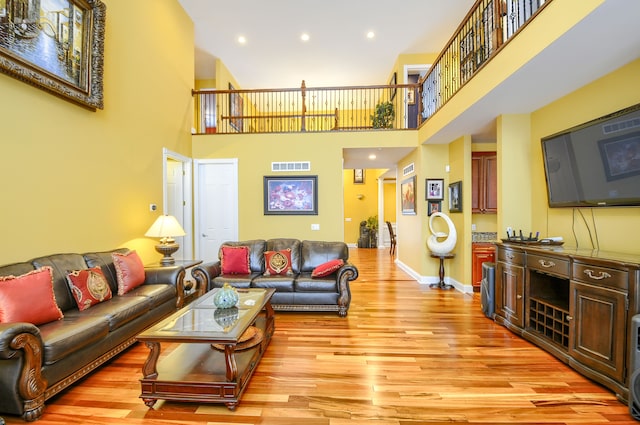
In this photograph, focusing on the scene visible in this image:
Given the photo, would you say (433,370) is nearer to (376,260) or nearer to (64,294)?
(64,294)

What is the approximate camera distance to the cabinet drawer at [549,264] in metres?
2.51

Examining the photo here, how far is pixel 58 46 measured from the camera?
2.73 m

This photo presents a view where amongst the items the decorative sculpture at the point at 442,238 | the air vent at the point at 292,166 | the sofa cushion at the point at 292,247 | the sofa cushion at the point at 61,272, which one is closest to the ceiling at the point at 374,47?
the air vent at the point at 292,166

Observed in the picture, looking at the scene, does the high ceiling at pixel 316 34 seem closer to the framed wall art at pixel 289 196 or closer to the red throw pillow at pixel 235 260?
the framed wall art at pixel 289 196

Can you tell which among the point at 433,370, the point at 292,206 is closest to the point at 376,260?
the point at 292,206

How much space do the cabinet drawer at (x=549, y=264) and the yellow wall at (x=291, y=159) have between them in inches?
122

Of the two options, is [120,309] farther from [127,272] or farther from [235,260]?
[235,260]

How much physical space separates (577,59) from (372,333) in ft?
10.7

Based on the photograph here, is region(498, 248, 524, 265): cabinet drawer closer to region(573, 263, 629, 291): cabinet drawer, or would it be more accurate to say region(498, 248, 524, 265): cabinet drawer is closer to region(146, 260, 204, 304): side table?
region(573, 263, 629, 291): cabinet drawer

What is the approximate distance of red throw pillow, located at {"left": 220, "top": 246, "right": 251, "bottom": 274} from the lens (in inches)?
162

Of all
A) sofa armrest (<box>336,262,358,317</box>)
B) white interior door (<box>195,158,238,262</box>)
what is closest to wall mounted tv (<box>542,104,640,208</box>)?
sofa armrest (<box>336,262,358,317</box>)

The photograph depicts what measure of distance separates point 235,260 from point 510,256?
3617mm

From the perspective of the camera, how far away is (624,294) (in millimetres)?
2008

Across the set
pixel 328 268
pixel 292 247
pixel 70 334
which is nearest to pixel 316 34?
pixel 292 247
